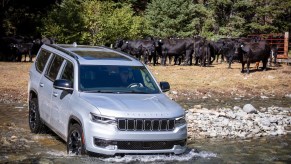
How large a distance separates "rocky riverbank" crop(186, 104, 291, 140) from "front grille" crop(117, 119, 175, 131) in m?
3.93

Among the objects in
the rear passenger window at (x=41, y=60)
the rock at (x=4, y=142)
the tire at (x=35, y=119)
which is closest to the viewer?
the rock at (x=4, y=142)

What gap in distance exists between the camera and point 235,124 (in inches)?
540

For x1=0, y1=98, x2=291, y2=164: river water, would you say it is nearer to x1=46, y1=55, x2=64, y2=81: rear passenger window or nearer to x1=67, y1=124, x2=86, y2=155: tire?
x1=67, y1=124, x2=86, y2=155: tire

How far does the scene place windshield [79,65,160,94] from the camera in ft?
30.4

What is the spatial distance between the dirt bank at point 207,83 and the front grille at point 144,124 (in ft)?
33.2

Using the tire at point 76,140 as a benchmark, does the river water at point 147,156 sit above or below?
below

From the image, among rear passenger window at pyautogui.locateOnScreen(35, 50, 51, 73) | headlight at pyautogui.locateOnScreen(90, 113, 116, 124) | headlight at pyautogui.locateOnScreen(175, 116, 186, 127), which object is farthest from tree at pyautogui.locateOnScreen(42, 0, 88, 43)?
headlight at pyautogui.locateOnScreen(90, 113, 116, 124)

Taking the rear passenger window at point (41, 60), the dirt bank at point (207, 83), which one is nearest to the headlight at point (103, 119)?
the rear passenger window at point (41, 60)

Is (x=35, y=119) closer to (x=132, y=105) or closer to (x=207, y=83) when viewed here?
(x=132, y=105)

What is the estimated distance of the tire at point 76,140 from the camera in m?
8.41

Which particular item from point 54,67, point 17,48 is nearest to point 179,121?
point 54,67

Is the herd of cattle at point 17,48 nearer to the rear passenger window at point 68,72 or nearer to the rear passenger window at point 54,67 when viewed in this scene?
the rear passenger window at point 54,67

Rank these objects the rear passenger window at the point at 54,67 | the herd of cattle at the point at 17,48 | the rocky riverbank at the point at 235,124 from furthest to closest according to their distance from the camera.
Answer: the herd of cattle at the point at 17,48 < the rocky riverbank at the point at 235,124 < the rear passenger window at the point at 54,67

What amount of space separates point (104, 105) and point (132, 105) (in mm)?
473
